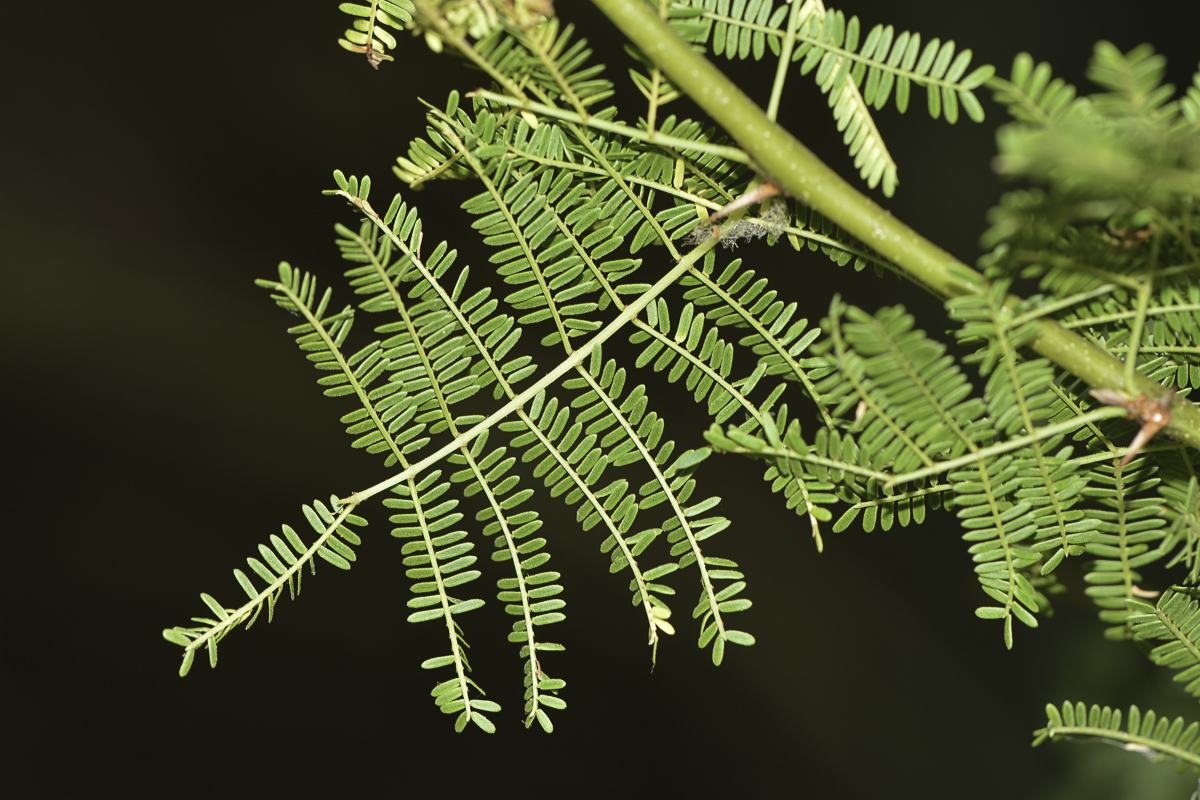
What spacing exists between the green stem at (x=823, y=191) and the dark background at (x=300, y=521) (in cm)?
101

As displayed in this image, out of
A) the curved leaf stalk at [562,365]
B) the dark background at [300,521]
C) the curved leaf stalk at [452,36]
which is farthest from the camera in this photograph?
the dark background at [300,521]

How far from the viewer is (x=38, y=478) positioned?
1274 millimetres

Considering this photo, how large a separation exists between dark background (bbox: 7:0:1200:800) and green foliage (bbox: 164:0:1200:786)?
954mm

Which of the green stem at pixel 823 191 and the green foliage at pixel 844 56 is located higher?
the green foliage at pixel 844 56

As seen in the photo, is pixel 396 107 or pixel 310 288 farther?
pixel 396 107

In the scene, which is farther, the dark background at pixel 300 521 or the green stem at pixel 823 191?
the dark background at pixel 300 521

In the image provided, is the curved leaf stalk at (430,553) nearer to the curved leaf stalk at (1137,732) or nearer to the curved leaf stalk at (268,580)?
the curved leaf stalk at (268,580)

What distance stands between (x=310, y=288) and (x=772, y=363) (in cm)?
23

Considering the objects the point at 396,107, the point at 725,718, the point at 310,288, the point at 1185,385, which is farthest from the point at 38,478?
the point at 1185,385

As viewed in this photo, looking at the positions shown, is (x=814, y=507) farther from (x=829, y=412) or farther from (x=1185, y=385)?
(x=1185, y=385)

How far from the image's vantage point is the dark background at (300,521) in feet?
4.03

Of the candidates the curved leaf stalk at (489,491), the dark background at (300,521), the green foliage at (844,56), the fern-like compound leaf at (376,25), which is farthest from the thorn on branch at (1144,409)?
the dark background at (300,521)

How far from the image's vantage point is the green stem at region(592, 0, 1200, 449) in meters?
0.28

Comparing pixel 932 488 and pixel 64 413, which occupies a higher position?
pixel 64 413
